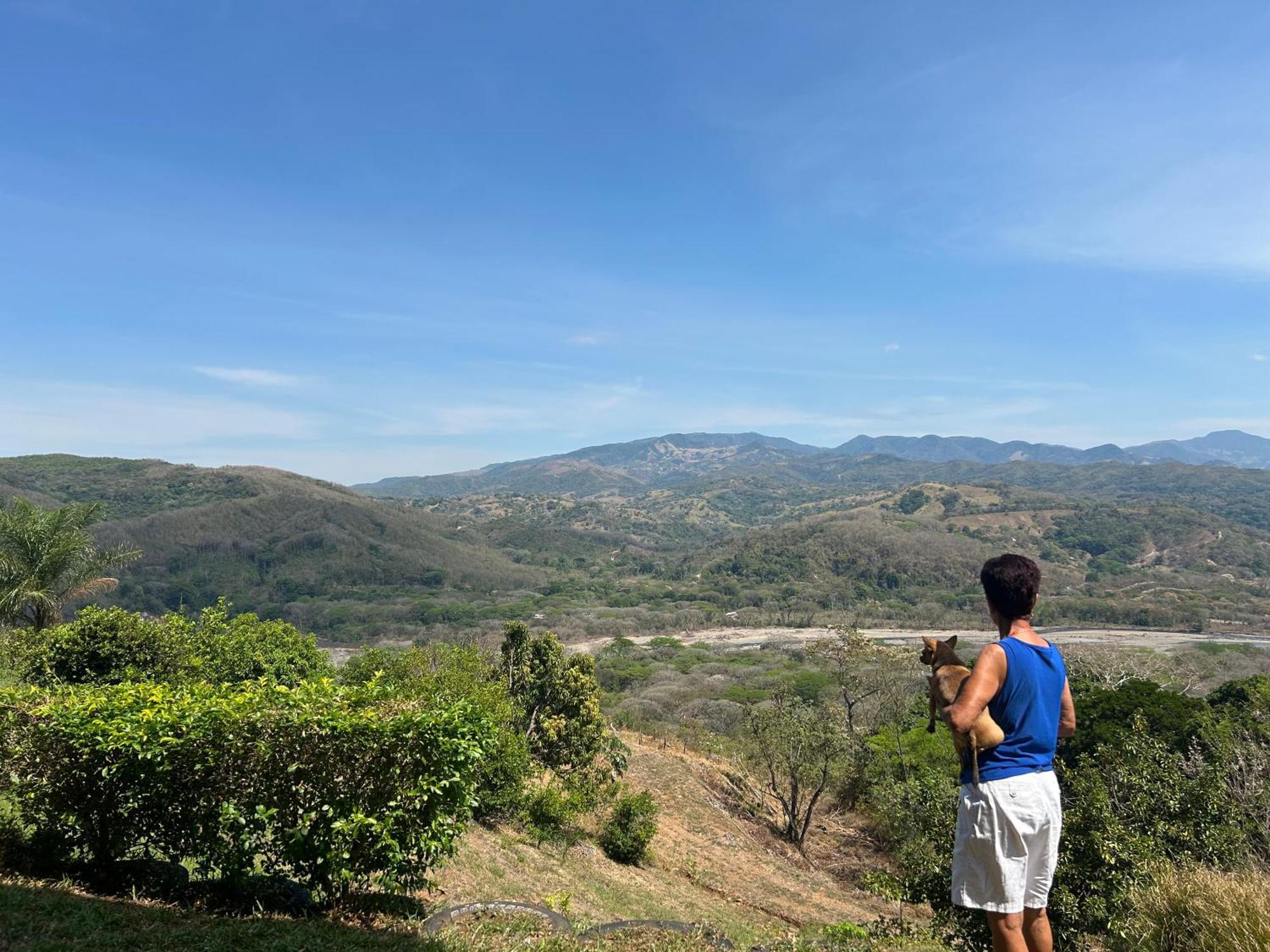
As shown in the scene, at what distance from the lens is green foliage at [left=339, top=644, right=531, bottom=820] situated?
1493 cm

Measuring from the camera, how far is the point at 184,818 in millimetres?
5711

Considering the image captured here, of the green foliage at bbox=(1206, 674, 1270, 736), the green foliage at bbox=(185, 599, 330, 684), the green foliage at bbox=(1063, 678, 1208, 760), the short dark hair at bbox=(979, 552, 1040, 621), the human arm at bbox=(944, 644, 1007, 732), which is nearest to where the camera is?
the human arm at bbox=(944, 644, 1007, 732)

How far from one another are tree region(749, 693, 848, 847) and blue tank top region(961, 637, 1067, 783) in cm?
2106

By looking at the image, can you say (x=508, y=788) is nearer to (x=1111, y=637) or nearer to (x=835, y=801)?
(x=835, y=801)

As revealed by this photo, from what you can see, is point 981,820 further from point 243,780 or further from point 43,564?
point 43,564

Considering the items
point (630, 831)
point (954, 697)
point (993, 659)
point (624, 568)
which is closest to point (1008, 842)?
point (954, 697)

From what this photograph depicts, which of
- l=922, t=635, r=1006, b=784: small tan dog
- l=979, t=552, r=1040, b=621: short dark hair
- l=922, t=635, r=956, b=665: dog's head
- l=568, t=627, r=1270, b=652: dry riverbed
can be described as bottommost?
l=568, t=627, r=1270, b=652: dry riverbed

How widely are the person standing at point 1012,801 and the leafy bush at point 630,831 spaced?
50.1 ft

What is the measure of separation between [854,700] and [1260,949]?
28925 mm

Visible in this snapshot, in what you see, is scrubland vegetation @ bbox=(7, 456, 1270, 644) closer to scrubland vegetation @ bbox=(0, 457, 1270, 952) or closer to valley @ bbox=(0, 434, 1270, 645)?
valley @ bbox=(0, 434, 1270, 645)

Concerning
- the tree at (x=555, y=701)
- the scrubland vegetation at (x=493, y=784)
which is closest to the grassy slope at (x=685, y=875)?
the scrubland vegetation at (x=493, y=784)

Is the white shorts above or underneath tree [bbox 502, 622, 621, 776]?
above

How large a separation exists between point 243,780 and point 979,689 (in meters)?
5.82

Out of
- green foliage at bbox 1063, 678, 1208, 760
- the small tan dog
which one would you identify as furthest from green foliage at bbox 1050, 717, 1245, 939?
green foliage at bbox 1063, 678, 1208, 760
